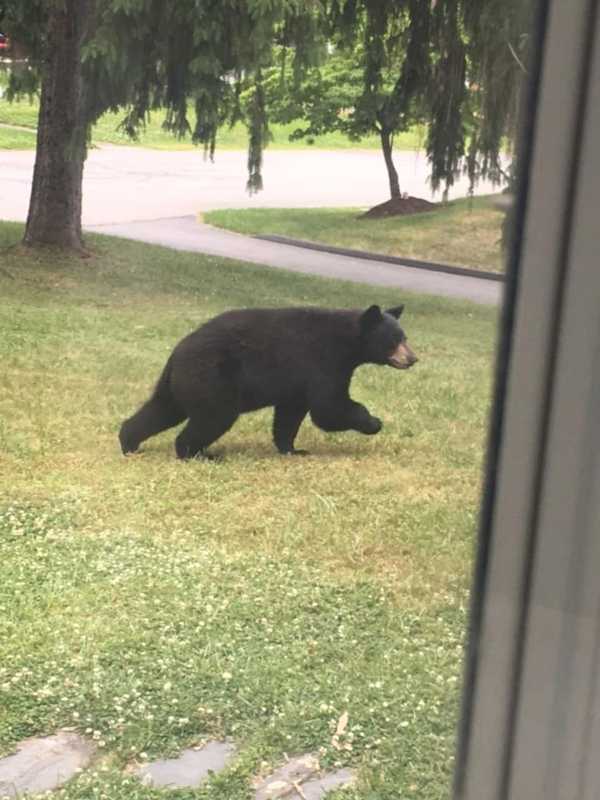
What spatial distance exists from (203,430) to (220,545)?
379mm

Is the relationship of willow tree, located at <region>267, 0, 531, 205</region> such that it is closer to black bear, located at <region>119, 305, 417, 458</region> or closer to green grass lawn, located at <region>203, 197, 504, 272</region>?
green grass lawn, located at <region>203, 197, 504, 272</region>

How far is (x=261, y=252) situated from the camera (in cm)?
169

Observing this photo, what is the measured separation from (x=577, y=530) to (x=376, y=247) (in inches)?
42.4

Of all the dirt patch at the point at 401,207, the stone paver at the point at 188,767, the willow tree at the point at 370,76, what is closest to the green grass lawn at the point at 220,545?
the stone paver at the point at 188,767

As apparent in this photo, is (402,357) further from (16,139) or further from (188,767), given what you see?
(188,767)

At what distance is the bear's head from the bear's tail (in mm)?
359

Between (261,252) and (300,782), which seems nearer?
(300,782)

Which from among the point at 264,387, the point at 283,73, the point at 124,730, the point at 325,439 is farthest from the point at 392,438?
the point at 124,730

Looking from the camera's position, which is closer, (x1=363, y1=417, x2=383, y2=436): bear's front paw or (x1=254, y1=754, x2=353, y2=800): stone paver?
(x1=254, y1=754, x2=353, y2=800): stone paver

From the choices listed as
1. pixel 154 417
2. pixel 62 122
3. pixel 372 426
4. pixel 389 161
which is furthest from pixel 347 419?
pixel 62 122

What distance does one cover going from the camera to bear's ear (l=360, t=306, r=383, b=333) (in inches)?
67.5

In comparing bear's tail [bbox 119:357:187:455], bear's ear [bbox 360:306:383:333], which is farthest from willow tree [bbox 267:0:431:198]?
bear's tail [bbox 119:357:187:455]

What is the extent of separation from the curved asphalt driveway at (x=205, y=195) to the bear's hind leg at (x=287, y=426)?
27cm

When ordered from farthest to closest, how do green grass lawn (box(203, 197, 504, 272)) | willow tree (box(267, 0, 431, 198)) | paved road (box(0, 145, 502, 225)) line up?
paved road (box(0, 145, 502, 225)) → willow tree (box(267, 0, 431, 198)) → green grass lawn (box(203, 197, 504, 272))
